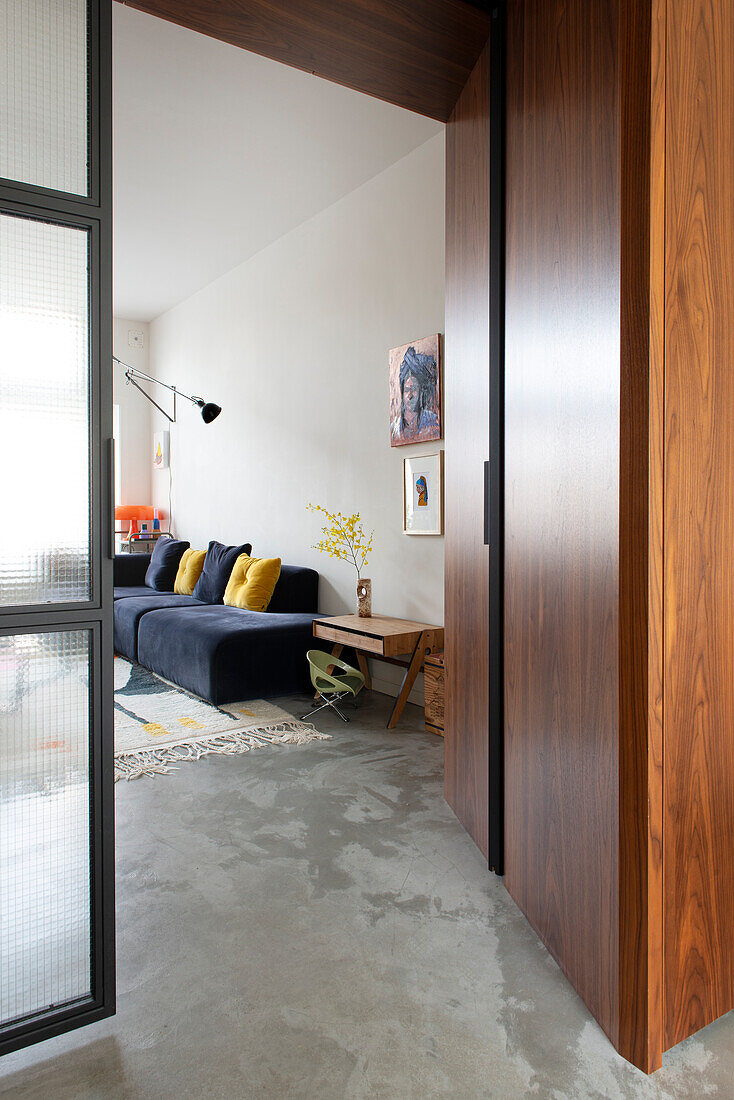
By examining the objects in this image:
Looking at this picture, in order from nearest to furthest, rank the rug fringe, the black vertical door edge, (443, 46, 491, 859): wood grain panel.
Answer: the black vertical door edge → (443, 46, 491, 859): wood grain panel → the rug fringe

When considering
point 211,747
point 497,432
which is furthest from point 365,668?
point 497,432

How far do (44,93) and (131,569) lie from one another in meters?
5.46

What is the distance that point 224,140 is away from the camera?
383 centimetres

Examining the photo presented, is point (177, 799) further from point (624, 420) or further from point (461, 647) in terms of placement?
point (624, 420)

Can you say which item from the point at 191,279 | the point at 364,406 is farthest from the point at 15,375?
the point at 191,279

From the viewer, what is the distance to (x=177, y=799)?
2598mm

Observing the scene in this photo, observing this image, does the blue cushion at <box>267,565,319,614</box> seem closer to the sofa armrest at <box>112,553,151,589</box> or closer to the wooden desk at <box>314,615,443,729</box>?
the wooden desk at <box>314,615,443,729</box>

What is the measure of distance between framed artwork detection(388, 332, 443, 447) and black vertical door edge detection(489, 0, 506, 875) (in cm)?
166

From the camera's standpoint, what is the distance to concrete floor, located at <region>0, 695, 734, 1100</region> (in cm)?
129

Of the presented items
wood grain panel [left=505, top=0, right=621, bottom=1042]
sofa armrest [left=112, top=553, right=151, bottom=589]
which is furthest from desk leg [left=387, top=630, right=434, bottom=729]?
sofa armrest [left=112, top=553, right=151, bottom=589]

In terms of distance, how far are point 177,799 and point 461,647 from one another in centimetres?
119

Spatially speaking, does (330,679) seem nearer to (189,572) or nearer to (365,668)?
(365,668)

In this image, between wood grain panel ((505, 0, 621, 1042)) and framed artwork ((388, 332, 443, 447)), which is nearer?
wood grain panel ((505, 0, 621, 1042))

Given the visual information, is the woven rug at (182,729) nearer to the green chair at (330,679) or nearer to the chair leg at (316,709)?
the chair leg at (316,709)
